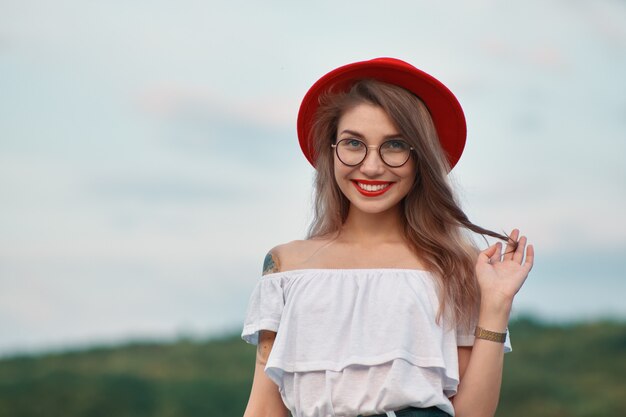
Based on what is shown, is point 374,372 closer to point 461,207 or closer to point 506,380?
point 461,207

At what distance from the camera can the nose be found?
3576mm

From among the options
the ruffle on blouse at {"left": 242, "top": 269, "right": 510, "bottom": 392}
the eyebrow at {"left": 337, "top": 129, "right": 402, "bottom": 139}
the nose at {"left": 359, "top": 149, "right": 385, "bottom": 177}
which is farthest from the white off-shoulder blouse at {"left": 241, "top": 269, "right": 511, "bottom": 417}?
the eyebrow at {"left": 337, "top": 129, "right": 402, "bottom": 139}

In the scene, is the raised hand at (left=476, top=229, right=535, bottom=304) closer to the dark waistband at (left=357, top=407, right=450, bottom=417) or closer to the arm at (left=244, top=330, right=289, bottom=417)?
the dark waistband at (left=357, top=407, right=450, bottom=417)

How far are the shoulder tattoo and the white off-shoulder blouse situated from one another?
118 mm

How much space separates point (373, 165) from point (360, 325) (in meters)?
0.59

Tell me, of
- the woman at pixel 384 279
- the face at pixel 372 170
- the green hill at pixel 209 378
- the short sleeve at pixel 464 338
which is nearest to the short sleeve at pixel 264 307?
the woman at pixel 384 279

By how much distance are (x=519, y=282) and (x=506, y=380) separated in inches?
315

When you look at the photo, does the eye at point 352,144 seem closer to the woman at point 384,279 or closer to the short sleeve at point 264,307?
the woman at point 384,279

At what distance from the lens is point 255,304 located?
3791 mm

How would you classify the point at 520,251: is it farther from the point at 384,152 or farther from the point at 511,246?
the point at 384,152

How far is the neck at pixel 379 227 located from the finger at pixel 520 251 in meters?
0.45

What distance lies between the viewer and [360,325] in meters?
3.52

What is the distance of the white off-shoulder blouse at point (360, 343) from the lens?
3.42 metres

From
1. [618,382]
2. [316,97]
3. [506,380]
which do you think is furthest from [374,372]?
[618,382]
